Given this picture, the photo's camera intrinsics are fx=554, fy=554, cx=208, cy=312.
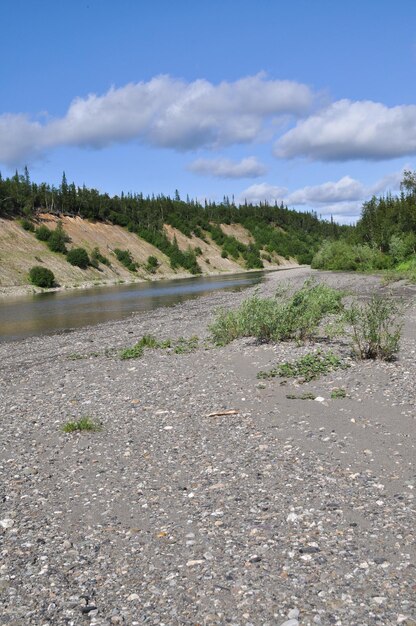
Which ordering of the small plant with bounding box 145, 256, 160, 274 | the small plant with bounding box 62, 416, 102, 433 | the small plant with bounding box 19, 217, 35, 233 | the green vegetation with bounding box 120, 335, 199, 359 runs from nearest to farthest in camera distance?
1. the small plant with bounding box 62, 416, 102, 433
2. the green vegetation with bounding box 120, 335, 199, 359
3. the small plant with bounding box 19, 217, 35, 233
4. the small plant with bounding box 145, 256, 160, 274

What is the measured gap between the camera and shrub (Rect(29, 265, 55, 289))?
249ft

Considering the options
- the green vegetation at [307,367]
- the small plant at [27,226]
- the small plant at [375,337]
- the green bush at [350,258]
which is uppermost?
the small plant at [27,226]

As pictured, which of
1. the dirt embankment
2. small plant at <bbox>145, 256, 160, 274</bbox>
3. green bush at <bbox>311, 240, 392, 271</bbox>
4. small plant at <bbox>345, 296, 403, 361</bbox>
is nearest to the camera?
small plant at <bbox>345, 296, 403, 361</bbox>

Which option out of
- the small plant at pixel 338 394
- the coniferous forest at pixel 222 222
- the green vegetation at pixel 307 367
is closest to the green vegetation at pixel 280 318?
the green vegetation at pixel 307 367

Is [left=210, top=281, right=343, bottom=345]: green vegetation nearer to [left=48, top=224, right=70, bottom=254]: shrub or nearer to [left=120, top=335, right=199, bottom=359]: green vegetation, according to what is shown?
[left=120, top=335, right=199, bottom=359]: green vegetation

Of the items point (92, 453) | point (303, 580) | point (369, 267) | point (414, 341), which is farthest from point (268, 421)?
point (369, 267)

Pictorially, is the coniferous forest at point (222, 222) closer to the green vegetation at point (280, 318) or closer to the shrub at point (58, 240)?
the shrub at point (58, 240)

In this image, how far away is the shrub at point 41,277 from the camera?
75750 mm

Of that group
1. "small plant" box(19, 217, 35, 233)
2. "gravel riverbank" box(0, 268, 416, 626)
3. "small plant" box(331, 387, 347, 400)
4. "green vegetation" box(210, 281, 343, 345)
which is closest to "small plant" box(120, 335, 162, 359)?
"green vegetation" box(210, 281, 343, 345)

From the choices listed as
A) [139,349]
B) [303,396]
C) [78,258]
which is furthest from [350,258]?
[303,396]

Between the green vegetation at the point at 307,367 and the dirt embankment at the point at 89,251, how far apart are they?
59.8 meters

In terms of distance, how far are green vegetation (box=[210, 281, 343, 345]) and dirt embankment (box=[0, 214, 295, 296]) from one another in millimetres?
54582

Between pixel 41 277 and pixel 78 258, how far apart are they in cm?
1659

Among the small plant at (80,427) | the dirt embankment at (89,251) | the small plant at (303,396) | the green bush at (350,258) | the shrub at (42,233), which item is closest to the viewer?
the small plant at (80,427)
